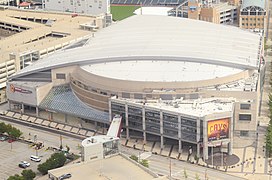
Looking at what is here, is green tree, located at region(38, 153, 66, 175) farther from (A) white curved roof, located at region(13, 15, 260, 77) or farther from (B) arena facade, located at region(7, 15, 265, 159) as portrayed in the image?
(A) white curved roof, located at region(13, 15, 260, 77)

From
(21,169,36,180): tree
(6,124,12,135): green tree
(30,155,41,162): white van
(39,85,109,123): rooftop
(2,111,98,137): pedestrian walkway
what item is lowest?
(30,155,41,162): white van

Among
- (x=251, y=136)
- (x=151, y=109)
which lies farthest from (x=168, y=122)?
(x=251, y=136)

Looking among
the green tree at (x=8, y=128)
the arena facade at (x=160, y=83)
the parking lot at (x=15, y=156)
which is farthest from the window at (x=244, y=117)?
the green tree at (x=8, y=128)

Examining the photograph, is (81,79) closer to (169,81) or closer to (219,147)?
(169,81)

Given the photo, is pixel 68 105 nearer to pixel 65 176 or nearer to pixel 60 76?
pixel 60 76

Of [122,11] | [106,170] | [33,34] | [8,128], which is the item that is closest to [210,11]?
[122,11]

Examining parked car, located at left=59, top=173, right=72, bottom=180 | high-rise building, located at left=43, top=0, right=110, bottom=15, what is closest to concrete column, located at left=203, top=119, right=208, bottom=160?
parked car, located at left=59, top=173, right=72, bottom=180
